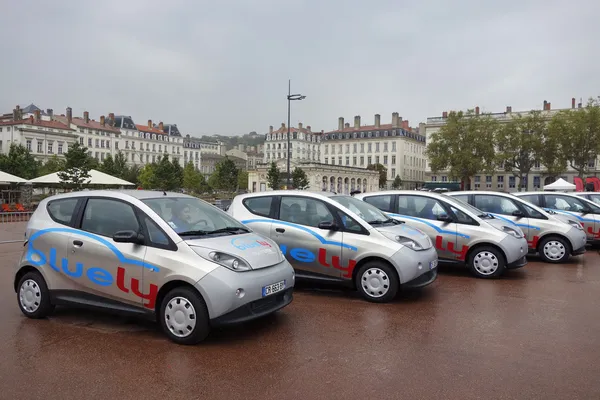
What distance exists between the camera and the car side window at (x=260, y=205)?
330 inches

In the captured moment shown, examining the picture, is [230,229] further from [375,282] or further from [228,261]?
[375,282]

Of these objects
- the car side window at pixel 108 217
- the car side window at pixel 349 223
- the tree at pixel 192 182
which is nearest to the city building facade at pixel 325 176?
the tree at pixel 192 182

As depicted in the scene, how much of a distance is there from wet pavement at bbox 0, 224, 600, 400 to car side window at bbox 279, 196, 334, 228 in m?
1.30

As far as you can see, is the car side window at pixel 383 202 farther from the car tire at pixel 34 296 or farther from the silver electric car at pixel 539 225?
the car tire at pixel 34 296

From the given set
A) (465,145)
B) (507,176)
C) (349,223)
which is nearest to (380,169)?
(507,176)

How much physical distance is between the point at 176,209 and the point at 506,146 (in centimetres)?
5410

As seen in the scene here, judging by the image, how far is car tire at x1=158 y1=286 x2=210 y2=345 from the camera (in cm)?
515

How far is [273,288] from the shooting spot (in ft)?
18.3

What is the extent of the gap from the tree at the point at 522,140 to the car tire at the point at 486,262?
46155 mm

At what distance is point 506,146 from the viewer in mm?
53750

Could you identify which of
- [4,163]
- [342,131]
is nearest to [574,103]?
[342,131]

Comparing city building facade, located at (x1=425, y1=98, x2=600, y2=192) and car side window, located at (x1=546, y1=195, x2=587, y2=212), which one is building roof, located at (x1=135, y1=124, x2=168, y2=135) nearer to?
city building facade, located at (x1=425, y1=98, x2=600, y2=192)

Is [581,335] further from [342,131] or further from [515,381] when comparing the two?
[342,131]

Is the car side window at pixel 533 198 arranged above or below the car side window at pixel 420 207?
above
